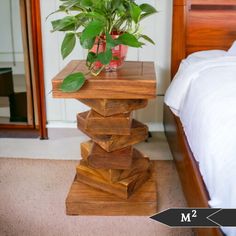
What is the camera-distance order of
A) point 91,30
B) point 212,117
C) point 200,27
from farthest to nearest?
point 200,27
point 91,30
point 212,117

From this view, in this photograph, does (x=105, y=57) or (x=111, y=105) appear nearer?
(x=105, y=57)

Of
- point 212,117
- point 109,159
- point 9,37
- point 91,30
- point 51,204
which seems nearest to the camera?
point 212,117

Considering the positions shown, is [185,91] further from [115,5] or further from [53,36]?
[53,36]

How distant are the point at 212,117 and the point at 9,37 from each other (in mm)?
1821

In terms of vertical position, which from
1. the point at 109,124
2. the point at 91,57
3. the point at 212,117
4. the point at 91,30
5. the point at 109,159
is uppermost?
the point at 91,30

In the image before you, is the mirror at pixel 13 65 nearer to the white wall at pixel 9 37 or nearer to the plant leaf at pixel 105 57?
the white wall at pixel 9 37

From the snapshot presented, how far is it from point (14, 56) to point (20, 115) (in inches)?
18.1

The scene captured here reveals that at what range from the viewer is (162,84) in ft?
7.03

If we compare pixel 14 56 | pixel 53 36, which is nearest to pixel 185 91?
pixel 53 36

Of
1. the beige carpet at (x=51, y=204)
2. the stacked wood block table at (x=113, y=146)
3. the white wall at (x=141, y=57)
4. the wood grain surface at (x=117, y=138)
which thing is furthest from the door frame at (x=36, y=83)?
the wood grain surface at (x=117, y=138)

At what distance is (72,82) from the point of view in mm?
1166

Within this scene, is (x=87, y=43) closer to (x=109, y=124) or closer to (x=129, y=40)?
(x=129, y=40)

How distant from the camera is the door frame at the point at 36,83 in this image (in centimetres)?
201

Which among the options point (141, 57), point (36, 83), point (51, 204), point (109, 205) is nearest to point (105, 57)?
point (109, 205)
